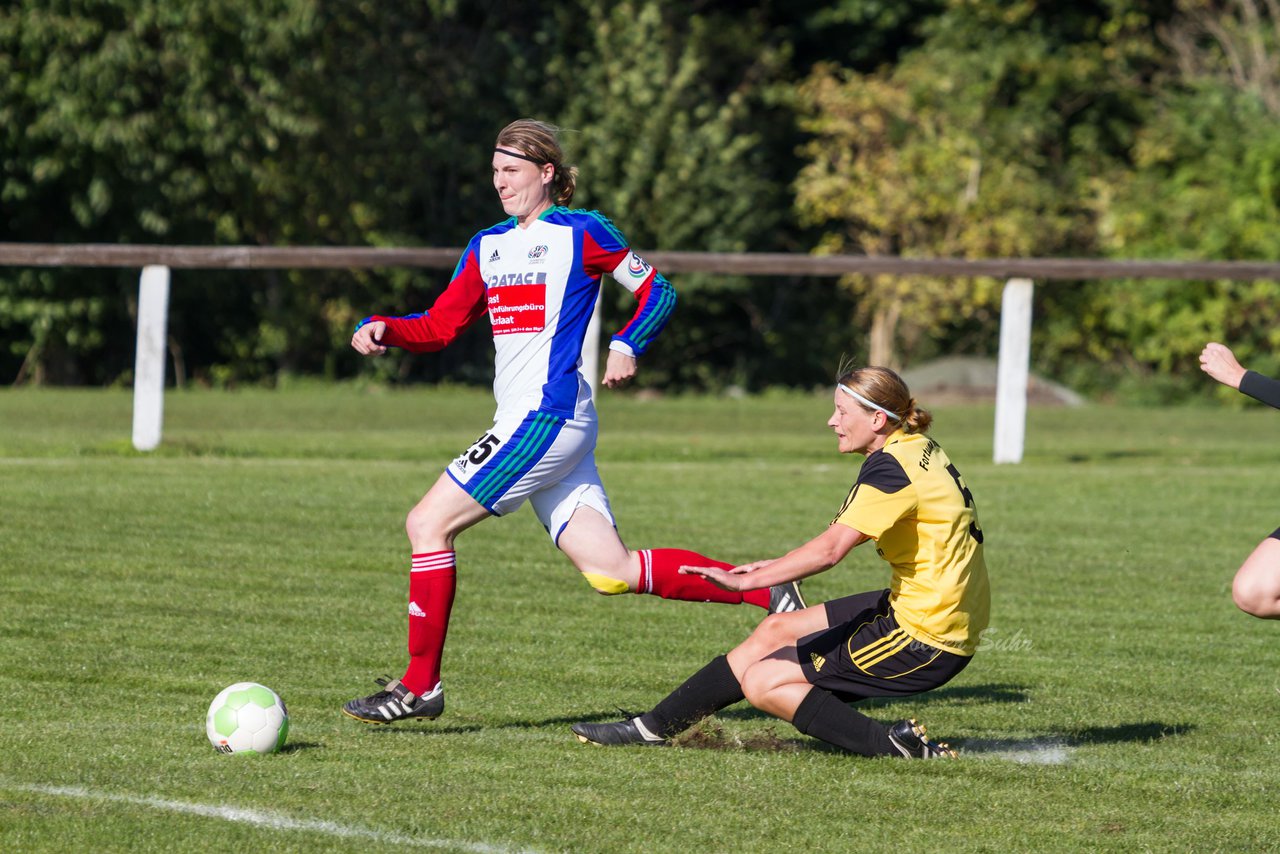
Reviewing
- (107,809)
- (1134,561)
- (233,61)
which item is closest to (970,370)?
(233,61)

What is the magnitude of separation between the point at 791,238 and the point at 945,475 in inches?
1007

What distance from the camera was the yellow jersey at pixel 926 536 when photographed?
17.9 ft

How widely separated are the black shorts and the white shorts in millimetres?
895

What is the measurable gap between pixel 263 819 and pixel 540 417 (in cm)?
181

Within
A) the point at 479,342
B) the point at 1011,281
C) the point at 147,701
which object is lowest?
the point at 479,342

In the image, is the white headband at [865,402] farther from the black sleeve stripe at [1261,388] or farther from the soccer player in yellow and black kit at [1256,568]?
the black sleeve stripe at [1261,388]

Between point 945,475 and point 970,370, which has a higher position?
point 945,475

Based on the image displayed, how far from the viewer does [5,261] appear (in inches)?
520

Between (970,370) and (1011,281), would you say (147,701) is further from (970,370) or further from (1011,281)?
(970,370)

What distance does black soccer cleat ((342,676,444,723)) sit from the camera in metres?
5.92

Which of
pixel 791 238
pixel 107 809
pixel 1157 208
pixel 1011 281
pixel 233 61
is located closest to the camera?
pixel 107 809

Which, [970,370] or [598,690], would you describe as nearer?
[598,690]

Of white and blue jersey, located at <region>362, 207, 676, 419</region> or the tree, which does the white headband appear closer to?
white and blue jersey, located at <region>362, 207, 676, 419</region>

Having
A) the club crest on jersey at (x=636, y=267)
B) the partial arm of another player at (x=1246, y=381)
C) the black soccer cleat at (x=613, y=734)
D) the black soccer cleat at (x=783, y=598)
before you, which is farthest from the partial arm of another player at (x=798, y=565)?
the partial arm of another player at (x=1246, y=381)
